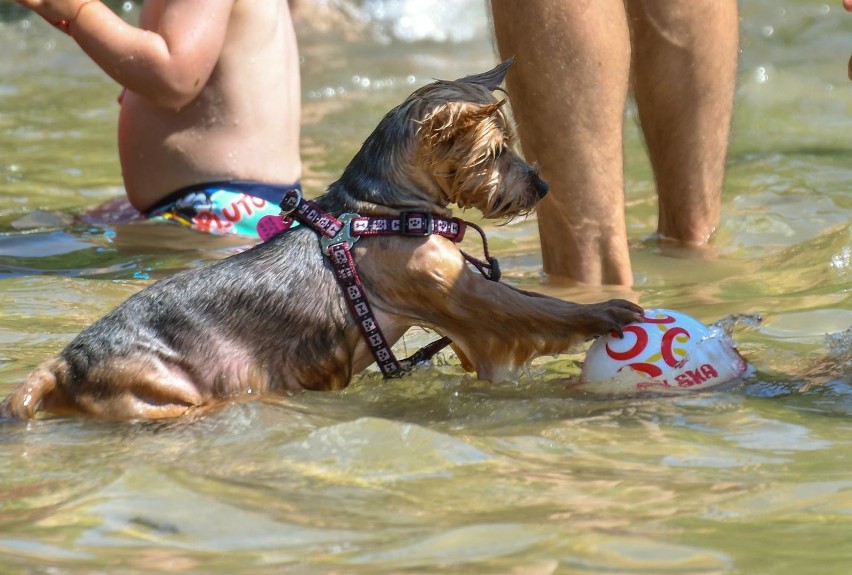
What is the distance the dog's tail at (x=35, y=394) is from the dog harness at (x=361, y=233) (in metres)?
0.85

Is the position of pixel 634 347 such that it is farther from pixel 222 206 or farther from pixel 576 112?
pixel 222 206

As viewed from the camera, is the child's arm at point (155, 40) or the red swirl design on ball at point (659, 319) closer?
the red swirl design on ball at point (659, 319)

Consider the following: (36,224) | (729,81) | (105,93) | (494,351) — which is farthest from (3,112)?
(494,351)

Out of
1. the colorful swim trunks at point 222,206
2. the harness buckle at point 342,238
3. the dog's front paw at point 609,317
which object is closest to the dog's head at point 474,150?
the harness buckle at point 342,238

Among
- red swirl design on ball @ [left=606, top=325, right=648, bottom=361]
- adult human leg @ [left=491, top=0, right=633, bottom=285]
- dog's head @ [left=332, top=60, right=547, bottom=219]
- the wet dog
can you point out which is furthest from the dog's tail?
adult human leg @ [left=491, top=0, right=633, bottom=285]

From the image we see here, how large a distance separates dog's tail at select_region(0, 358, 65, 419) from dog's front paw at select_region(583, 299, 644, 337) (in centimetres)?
158

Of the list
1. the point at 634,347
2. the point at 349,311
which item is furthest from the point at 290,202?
the point at 634,347

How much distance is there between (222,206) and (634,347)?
2.58 metres

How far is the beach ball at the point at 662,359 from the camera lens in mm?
3766

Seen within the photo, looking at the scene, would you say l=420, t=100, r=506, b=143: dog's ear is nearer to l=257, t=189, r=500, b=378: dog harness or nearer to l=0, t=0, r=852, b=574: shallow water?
A: l=257, t=189, r=500, b=378: dog harness

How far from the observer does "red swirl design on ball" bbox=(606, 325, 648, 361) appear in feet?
12.4

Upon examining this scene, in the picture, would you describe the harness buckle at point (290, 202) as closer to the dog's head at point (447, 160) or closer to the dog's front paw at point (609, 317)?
the dog's head at point (447, 160)

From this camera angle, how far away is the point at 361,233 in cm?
388

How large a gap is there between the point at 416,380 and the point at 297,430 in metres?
0.72
